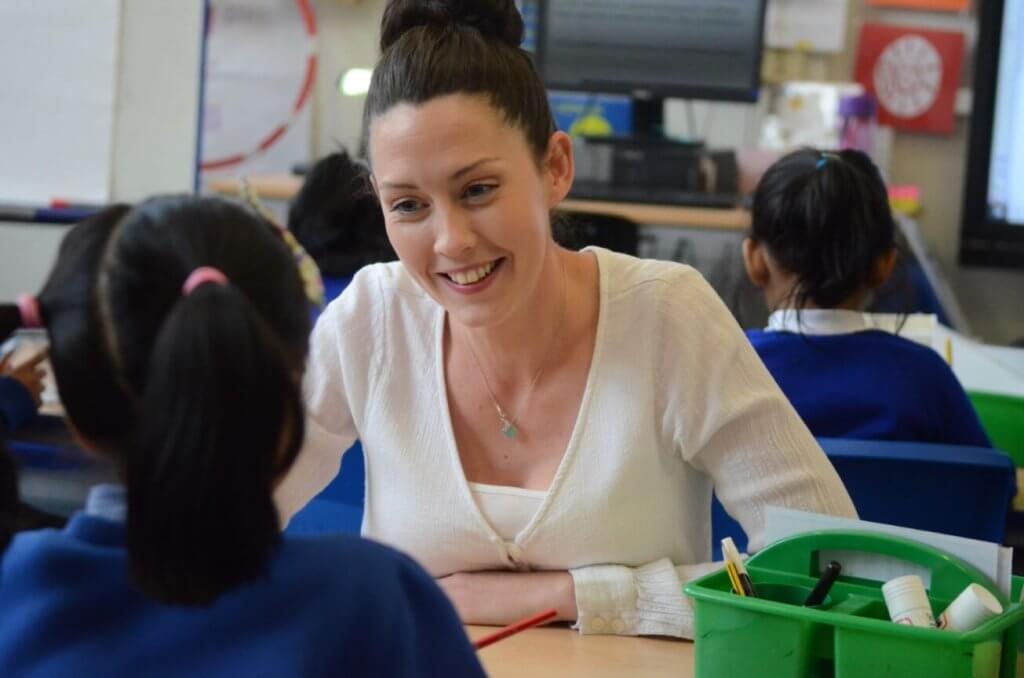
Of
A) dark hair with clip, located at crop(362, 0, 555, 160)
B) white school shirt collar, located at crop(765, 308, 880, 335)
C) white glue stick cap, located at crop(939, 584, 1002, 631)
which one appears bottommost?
white glue stick cap, located at crop(939, 584, 1002, 631)

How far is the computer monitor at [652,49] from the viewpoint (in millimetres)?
3730

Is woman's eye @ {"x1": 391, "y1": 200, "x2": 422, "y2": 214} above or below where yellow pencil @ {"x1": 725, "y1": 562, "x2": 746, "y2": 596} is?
above

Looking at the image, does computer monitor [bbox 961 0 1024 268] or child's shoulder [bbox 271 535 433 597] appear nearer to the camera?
child's shoulder [bbox 271 535 433 597]

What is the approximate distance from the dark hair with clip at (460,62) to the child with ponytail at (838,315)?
2.01ft

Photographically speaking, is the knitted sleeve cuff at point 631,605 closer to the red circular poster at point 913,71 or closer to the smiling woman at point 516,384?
the smiling woman at point 516,384

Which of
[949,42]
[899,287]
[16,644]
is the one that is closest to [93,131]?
[899,287]

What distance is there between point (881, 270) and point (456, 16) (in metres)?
0.86

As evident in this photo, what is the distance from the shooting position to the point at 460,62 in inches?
59.7

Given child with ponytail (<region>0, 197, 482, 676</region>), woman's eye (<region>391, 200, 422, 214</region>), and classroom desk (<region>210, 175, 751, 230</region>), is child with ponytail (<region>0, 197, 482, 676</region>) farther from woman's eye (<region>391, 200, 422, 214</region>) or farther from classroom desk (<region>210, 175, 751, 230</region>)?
classroom desk (<region>210, 175, 751, 230</region>)

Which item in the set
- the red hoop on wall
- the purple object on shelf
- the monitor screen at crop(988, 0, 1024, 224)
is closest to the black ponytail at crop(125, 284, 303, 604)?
the purple object on shelf

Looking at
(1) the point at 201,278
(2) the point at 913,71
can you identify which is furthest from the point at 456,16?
(2) the point at 913,71

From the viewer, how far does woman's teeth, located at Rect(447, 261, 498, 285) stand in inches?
59.5

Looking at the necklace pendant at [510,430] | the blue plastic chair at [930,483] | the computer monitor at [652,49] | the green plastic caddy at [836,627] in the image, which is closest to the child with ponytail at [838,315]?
the blue plastic chair at [930,483]

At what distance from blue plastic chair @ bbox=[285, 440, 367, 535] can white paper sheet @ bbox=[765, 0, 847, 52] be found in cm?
290
